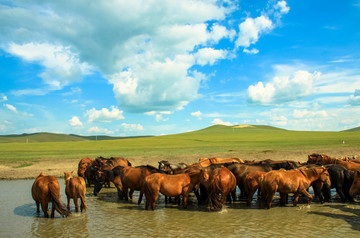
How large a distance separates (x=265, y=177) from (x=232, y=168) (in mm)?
1831

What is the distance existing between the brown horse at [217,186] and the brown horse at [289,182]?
4.48ft

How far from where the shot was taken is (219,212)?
31.1ft

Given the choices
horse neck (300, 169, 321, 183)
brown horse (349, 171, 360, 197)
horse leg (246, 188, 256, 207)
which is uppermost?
horse neck (300, 169, 321, 183)

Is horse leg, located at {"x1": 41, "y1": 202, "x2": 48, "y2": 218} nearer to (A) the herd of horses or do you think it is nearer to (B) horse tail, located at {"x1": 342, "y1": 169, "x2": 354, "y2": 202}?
(A) the herd of horses

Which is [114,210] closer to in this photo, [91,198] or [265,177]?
[91,198]

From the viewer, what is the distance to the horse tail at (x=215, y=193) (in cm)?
958

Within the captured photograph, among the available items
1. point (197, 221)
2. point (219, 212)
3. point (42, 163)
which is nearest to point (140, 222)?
point (197, 221)

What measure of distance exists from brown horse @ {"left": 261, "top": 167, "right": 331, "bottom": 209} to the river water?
0.53 meters

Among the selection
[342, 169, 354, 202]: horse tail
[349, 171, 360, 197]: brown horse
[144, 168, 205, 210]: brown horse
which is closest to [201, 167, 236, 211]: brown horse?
[144, 168, 205, 210]: brown horse

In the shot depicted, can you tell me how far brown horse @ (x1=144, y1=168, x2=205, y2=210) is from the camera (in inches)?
387

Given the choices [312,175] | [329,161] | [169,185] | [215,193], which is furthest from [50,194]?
[329,161]

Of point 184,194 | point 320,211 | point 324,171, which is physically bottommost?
point 320,211

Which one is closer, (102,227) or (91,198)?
(102,227)

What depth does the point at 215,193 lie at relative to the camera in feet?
31.8
